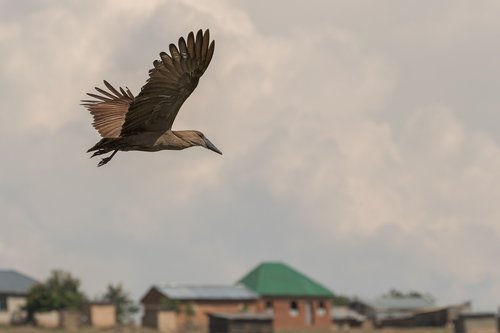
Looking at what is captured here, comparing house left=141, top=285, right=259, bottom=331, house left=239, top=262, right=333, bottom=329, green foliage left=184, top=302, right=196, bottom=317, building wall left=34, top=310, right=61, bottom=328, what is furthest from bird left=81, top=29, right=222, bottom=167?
house left=239, top=262, right=333, bottom=329

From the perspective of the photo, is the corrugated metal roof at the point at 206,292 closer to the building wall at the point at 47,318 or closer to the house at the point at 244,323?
the building wall at the point at 47,318

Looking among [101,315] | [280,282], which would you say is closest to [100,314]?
[101,315]

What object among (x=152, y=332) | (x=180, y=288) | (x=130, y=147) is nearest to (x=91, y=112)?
(x=130, y=147)

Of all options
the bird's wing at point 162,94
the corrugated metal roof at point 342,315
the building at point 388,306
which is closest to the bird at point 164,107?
the bird's wing at point 162,94

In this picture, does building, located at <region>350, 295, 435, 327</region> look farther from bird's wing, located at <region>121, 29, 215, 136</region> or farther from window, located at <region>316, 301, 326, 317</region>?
bird's wing, located at <region>121, 29, 215, 136</region>

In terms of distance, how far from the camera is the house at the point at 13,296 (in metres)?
88.2

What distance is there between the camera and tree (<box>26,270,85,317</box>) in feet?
280

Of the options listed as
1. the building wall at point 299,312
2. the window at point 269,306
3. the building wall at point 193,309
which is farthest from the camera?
the building wall at point 299,312

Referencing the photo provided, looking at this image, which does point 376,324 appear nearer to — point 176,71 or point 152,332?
point 152,332

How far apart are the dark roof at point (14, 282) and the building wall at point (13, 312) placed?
2.09 ft

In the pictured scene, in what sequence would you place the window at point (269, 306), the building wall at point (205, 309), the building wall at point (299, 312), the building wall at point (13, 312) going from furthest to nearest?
the building wall at point (299, 312), the window at point (269, 306), the building wall at point (205, 309), the building wall at point (13, 312)

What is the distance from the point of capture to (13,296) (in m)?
91.5

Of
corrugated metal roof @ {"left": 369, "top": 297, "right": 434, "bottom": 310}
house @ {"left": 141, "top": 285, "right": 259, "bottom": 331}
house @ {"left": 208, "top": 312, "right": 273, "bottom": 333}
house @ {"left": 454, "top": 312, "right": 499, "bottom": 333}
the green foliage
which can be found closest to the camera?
house @ {"left": 208, "top": 312, "right": 273, "bottom": 333}

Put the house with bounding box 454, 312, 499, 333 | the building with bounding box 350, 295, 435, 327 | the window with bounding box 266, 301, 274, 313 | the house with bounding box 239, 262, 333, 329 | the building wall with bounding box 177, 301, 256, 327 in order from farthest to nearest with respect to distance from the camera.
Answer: the building with bounding box 350, 295, 435, 327, the house with bounding box 239, 262, 333, 329, the window with bounding box 266, 301, 274, 313, the building wall with bounding box 177, 301, 256, 327, the house with bounding box 454, 312, 499, 333
